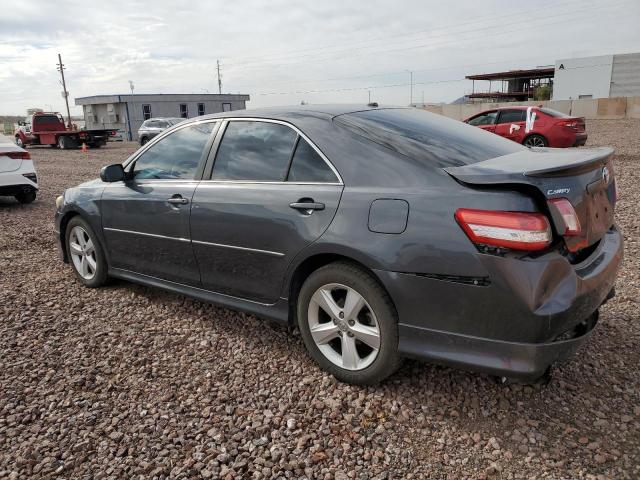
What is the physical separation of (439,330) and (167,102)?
52125 mm

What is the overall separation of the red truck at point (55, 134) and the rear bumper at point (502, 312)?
1086 inches

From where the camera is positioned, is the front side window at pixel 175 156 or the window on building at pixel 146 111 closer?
the front side window at pixel 175 156

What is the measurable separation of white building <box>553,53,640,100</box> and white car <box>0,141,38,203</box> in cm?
6110

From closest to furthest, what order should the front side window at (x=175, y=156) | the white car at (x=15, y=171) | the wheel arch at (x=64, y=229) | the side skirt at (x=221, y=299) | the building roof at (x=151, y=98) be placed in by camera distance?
the side skirt at (x=221, y=299) < the front side window at (x=175, y=156) < the wheel arch at (x=64, y=229) < the white car at (x=15, y=171) < the building roof at (x=151, y=98)

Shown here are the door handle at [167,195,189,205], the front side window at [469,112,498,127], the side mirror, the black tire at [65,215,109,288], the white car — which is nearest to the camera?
the door handle at [167,195,189,205]

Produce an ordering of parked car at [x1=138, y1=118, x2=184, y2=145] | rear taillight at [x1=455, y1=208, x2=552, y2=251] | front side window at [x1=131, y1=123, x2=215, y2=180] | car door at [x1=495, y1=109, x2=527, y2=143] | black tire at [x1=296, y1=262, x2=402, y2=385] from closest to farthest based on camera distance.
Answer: rear taillight at [x1=455, y1=208, x2=552, y2=251] < black tire at [x1=296, y1=262, x2=402, y2=385] < front side window at [x1=131, y1=123, x2=215, y2=180] < car door at [x1=495, y1=109, x2=527, y2=143] < parked car at [x1=138, y1=118, x2=184, y2=145]

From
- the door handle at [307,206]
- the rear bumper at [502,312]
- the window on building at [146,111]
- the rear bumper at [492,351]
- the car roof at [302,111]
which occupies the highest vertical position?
the window on building at [146,111]

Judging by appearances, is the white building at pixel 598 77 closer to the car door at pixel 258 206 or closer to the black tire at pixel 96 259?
the black tire at pixel 96 259

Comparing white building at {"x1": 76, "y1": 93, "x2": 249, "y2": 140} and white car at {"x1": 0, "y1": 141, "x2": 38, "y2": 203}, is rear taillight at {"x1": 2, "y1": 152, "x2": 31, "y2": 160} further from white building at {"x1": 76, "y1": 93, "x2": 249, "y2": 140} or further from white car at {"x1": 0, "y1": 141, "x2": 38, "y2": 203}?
white building at {"x1": 76, "y1": 93, "x2": 249, "y2": 140}

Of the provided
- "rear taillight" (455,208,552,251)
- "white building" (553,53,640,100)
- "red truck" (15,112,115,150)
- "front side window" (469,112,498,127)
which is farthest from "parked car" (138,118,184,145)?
"white building" (553,53,640,100)

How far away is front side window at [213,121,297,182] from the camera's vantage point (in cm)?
323

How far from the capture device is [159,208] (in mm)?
3820

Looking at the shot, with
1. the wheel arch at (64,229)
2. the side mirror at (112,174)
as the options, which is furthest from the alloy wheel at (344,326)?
the wheel arch at (64,229)

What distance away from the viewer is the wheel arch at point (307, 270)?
2.76 meters
